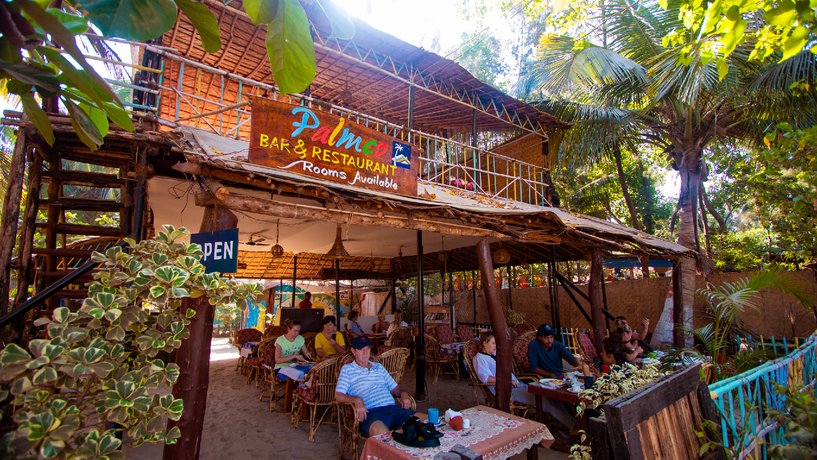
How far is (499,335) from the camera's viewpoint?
5.50 metres

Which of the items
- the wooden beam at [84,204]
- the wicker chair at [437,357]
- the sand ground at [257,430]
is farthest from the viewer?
the wicker chair at [437,357]

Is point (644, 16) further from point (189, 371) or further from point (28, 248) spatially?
point (28, 248)

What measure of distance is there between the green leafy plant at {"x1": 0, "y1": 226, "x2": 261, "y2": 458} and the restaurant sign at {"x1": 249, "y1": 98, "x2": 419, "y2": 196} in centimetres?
221

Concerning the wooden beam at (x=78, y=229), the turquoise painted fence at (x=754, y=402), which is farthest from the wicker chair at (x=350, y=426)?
the wooden beam at (x=78, y=229)

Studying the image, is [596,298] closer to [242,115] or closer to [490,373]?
[490,373]

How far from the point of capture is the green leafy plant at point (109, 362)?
3.68 ft

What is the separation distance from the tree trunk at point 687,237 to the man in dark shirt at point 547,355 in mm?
4973

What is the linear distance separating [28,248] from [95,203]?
969 mm

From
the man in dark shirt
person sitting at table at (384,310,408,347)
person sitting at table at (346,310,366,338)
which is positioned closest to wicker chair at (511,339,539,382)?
the man in dark shirt

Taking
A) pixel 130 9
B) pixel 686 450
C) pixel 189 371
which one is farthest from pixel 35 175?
pixel 686 450

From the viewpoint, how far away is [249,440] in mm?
4727

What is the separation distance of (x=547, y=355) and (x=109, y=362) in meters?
5.12

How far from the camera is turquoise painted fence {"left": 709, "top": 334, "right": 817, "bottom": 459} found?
251 cm

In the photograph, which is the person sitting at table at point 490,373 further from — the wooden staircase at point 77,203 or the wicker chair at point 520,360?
the wooden staircase at point 77,203
